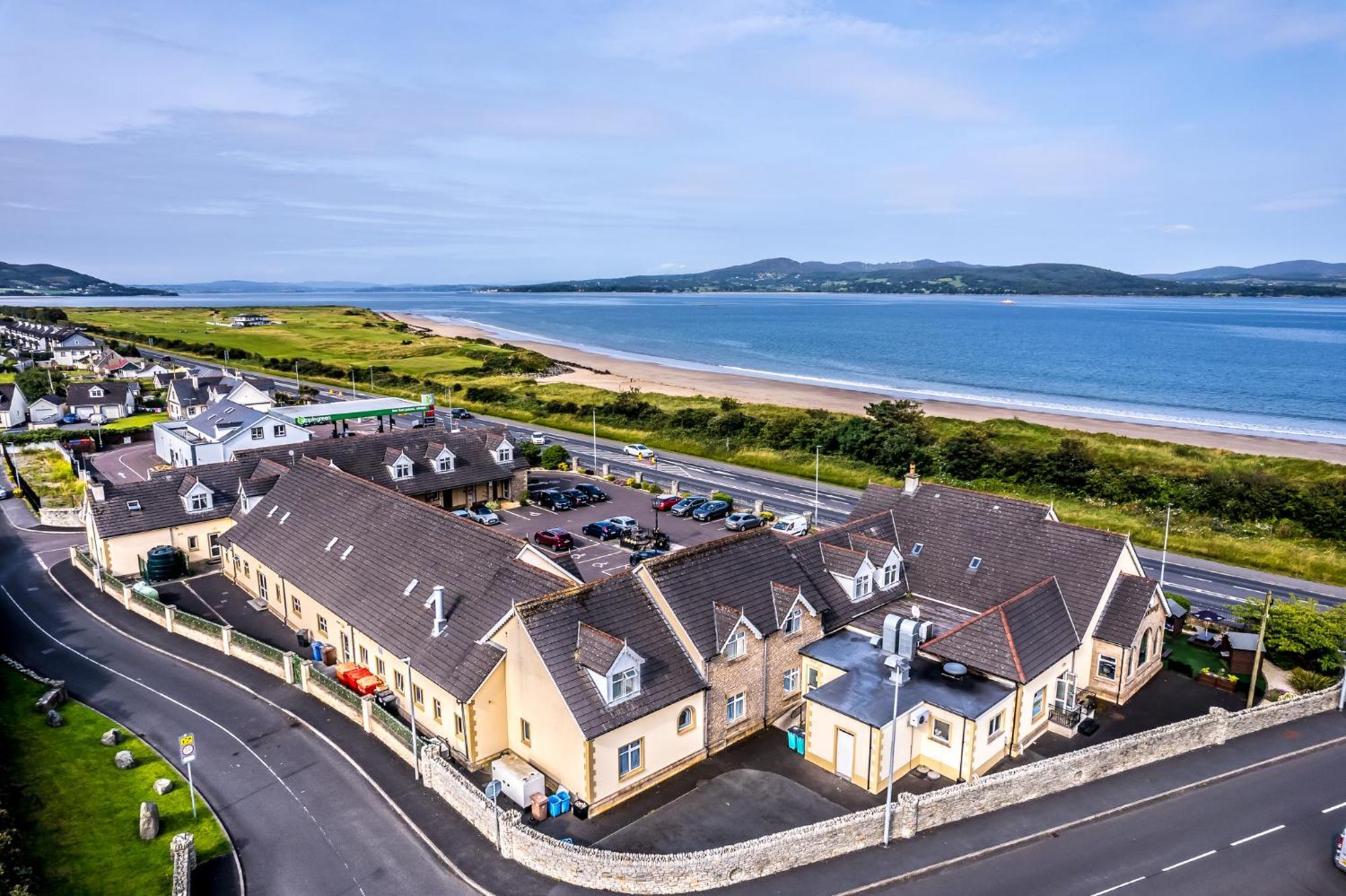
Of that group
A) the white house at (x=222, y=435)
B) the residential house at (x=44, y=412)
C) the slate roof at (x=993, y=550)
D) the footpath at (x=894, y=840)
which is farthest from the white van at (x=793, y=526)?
the residential house at (x=44, y=412)

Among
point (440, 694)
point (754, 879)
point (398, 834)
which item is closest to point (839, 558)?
point (754, 879)

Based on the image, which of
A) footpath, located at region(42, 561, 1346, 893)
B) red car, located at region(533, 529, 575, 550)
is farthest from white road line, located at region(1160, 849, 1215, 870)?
red car, located at region(533, 529, 575, 550)

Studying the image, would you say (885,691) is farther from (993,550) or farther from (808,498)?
(808,498)

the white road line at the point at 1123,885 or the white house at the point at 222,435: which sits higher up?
the white house at the point at 222,435

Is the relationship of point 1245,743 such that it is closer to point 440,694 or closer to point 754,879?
point 754,879

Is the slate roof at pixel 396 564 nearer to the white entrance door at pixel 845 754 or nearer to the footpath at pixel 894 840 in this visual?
the footpath at pixel 894 840

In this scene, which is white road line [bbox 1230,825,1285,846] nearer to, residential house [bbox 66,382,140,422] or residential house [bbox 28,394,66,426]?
residential house [bbox 66,382,140,422]
